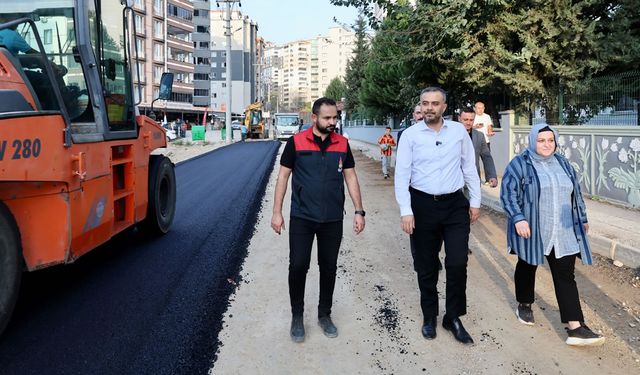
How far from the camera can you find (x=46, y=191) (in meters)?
4.05

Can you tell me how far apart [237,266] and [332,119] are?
2.67m

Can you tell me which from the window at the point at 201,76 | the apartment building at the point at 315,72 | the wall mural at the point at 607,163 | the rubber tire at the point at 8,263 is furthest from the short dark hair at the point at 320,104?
the apartment building at the point at 315,72

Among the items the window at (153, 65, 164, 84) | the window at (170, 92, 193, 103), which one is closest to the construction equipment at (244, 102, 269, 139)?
the window at (153, 65, 164, 84)

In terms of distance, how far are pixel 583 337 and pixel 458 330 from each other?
862mm

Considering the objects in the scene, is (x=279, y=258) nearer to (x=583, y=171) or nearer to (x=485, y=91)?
(x=583, y=171)

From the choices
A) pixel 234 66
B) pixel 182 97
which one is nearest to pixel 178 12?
pixel 182 97

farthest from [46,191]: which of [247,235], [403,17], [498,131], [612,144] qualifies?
[498,131]

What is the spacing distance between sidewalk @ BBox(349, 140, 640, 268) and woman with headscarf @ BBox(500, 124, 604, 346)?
254 cm

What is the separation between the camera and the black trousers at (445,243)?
3967 millimetres

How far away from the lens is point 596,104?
10609mm

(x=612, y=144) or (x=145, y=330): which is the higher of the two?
(x=612, y=144)

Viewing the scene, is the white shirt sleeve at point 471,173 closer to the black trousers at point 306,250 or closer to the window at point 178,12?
the black trousers at point 306,250

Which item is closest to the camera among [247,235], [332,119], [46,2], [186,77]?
[332,119]

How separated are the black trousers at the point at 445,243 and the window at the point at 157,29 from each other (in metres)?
79.1
